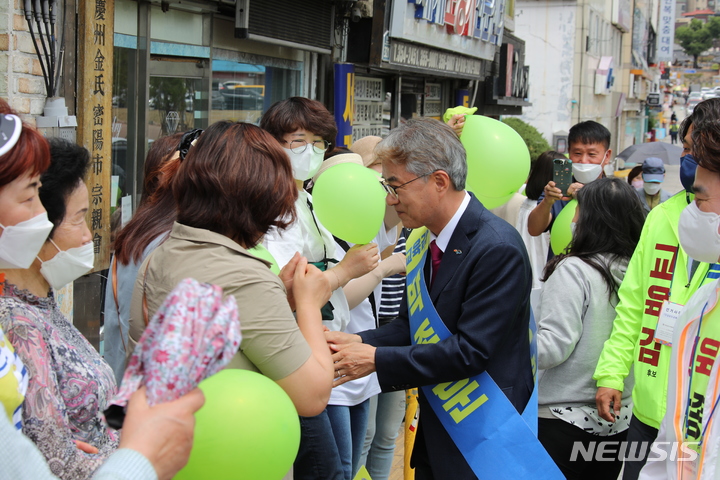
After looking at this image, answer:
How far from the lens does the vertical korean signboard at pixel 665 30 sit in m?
41.0

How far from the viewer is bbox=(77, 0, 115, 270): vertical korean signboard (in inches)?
156

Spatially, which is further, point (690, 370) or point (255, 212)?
point (690, 370)

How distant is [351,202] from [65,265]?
1149 millimetres

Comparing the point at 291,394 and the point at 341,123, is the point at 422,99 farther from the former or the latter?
the point at 291,394

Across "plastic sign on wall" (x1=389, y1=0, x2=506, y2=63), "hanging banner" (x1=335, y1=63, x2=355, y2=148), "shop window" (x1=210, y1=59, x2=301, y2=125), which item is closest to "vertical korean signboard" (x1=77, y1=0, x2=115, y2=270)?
"shop window" (x1=210, y1=59, x2=301, y2=125)

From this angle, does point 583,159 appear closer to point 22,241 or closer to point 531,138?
point 22,241

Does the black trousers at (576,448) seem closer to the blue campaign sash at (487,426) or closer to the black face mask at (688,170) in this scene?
the blue campaign sash at (487,426)

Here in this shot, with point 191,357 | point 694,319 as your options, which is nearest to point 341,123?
point 694,319

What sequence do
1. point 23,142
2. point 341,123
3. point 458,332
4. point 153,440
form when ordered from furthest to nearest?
point 341,123 → point 458,332 → point 23,142 → point 153,440

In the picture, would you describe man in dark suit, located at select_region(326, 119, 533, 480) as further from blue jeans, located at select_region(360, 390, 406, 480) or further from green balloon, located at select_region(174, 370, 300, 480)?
blue jeans, located at select_region(360, 390, 406, 480)

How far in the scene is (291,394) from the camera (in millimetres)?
1750

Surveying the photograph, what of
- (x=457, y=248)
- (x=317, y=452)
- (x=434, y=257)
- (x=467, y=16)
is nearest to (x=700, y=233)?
(x=457, y=248)

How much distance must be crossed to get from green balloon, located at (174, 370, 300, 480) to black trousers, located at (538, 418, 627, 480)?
1.93 metres

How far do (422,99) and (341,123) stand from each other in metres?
4.15
